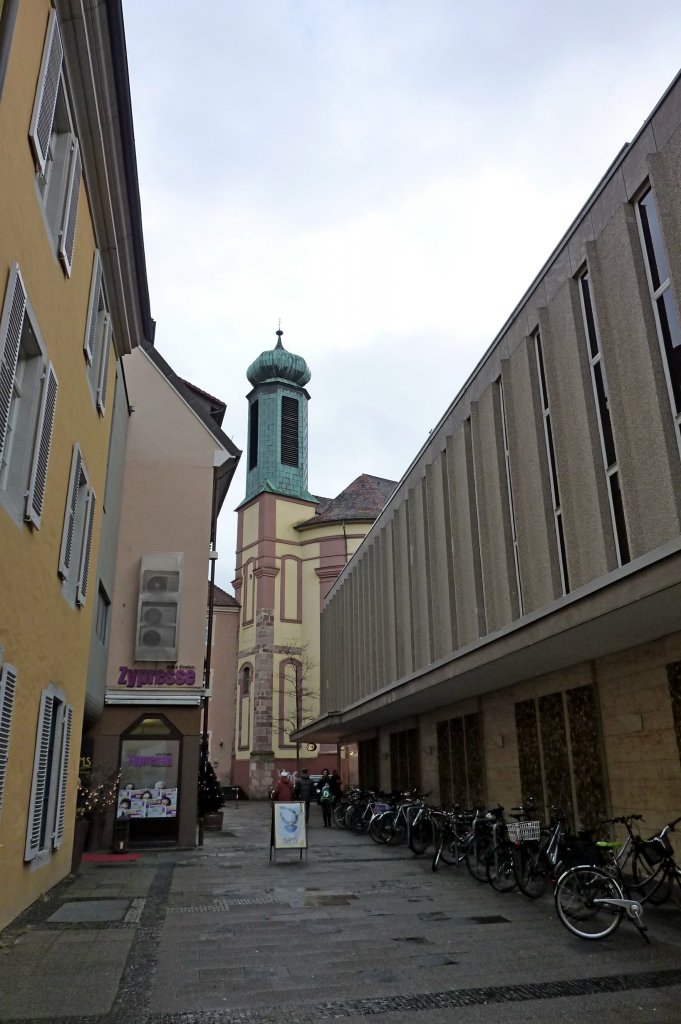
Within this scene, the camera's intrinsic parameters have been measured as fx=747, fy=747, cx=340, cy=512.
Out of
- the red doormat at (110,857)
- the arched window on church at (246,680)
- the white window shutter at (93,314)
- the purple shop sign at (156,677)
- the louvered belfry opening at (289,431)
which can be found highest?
the louvered belfry opening at (289,431)

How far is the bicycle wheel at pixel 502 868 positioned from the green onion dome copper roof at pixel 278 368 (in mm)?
44160

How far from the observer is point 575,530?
462 inches

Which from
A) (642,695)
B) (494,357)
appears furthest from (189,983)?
(494,357)

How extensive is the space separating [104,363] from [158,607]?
6.79 m

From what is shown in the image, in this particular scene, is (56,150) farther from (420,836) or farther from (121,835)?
(420,836)

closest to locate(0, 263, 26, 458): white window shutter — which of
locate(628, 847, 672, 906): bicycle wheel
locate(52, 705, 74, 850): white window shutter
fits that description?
locate(52, 705, 74, 850): white window shutter

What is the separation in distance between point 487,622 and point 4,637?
33.8 ft

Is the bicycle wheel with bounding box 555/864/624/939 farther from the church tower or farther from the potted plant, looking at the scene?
the church tower

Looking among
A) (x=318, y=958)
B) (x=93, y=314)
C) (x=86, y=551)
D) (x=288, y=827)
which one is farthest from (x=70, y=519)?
(x=288, y=827)

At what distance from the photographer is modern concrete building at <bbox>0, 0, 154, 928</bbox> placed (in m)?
7.07

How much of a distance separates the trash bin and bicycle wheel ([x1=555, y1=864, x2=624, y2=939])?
10.5 metres

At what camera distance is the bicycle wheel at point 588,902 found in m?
7.66

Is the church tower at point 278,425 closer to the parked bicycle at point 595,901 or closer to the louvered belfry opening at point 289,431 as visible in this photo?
the louvered belfry opening at point 289,431

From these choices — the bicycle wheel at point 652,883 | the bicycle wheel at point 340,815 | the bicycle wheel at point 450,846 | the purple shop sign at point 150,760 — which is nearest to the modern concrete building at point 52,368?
the purple shop sign at point 150,760
